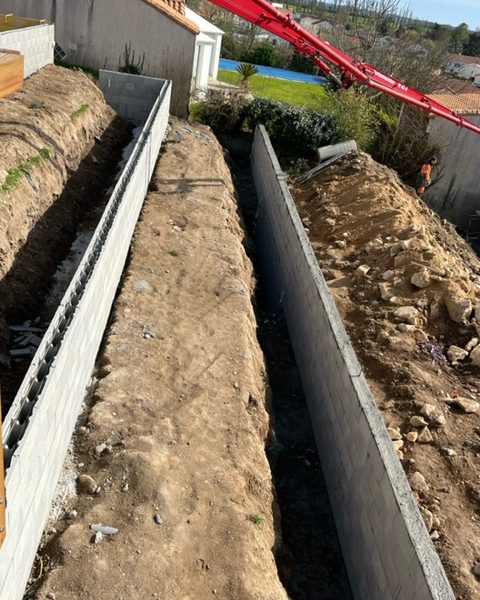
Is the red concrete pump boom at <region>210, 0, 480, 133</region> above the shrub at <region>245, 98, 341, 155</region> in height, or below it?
above

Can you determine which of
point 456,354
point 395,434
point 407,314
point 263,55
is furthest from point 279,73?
point 395,434

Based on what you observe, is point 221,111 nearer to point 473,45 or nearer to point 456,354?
point 456,354

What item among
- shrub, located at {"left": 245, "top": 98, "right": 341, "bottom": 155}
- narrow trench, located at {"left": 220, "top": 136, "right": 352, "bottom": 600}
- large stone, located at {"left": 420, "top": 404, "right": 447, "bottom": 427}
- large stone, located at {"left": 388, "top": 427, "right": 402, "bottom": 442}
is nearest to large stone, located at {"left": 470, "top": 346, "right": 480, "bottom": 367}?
large stone, located at {"left": 420, "top": 404, "right": 447, "bottom": 427}

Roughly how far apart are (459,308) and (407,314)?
0.84 metres

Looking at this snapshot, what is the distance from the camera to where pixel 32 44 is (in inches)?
605

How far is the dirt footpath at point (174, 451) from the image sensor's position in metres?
4.76

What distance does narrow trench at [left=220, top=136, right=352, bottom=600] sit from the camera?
6000 millimetres

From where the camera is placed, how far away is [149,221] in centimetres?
1079

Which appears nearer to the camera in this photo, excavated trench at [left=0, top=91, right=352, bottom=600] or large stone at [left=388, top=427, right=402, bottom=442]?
excavated trench at [left=0, top=91, right=352, bottom=600]

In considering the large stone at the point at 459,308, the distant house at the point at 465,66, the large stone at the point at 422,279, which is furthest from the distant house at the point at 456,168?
the distant house at the point at 465,66

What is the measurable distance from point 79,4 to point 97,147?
860 cm

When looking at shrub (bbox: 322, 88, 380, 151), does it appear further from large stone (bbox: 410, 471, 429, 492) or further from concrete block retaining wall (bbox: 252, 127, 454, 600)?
large stone (bbox: 410, 471, 429, 492)

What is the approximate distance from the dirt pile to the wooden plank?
0.18m

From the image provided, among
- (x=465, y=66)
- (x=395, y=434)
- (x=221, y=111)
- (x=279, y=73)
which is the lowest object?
(x=465, y=66)
